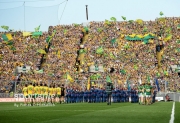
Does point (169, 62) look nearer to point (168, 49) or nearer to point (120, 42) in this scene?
point (168, 49)

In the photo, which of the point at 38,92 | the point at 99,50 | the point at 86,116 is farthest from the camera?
the point at 99,50

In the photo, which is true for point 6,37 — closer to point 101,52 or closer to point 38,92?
point 101,52

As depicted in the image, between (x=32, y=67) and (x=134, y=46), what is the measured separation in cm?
1381

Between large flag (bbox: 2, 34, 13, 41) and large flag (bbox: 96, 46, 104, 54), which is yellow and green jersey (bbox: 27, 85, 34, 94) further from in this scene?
large flag (bbox: 2, 34, 13, 41)

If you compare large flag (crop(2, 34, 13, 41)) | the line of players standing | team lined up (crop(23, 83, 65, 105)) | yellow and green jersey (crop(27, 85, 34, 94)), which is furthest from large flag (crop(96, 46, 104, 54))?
yellow and green jersey (crop(27, 85, 34, 94))

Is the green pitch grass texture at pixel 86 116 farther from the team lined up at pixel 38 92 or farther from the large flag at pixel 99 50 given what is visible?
the large flag at pixel 99 50

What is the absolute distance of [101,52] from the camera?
172 feet

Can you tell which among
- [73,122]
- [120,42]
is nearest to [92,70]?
[120,42]

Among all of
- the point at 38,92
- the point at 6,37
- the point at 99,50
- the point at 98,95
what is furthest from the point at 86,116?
the point at 6,37

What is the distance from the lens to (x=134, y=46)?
52844 mm

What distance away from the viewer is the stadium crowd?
4819cm

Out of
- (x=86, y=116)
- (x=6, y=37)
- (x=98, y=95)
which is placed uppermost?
(x=6, y=37)

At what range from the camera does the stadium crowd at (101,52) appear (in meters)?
48.2

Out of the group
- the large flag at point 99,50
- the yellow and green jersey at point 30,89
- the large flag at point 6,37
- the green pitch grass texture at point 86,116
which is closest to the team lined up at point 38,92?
the yellow and green jersey at point 30,89
